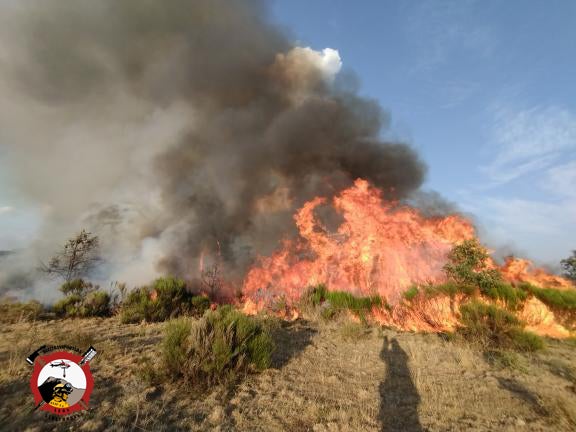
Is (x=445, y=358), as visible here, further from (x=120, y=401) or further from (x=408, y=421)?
(x=120, y=401)

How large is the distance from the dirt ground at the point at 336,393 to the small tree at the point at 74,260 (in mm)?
13142

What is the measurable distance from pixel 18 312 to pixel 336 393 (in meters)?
14.3

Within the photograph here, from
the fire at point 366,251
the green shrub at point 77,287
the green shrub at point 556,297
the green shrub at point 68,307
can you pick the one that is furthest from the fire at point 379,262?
the green shrub at point 77,287

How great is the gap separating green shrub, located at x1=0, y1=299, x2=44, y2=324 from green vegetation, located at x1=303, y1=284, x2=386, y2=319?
472 inches

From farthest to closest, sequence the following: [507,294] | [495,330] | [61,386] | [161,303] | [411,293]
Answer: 1. [161,303]
2. [411,293]
3. [507,294]
4. [495,330]
5. [61,386]

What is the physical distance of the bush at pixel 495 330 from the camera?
25.7 ft

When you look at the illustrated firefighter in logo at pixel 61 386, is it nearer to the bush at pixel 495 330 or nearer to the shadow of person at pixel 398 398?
the shadow of person at pixel 398 398

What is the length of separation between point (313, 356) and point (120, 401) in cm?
478

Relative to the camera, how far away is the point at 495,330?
8.27m

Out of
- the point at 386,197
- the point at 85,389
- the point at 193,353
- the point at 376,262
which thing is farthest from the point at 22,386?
the point at 386,197

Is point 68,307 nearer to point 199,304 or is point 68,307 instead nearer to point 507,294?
point 199,304

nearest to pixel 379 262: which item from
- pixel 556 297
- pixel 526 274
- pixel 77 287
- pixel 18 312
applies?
pixel 556 297

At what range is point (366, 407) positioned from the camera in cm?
497

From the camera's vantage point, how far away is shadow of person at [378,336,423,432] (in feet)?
14.6
